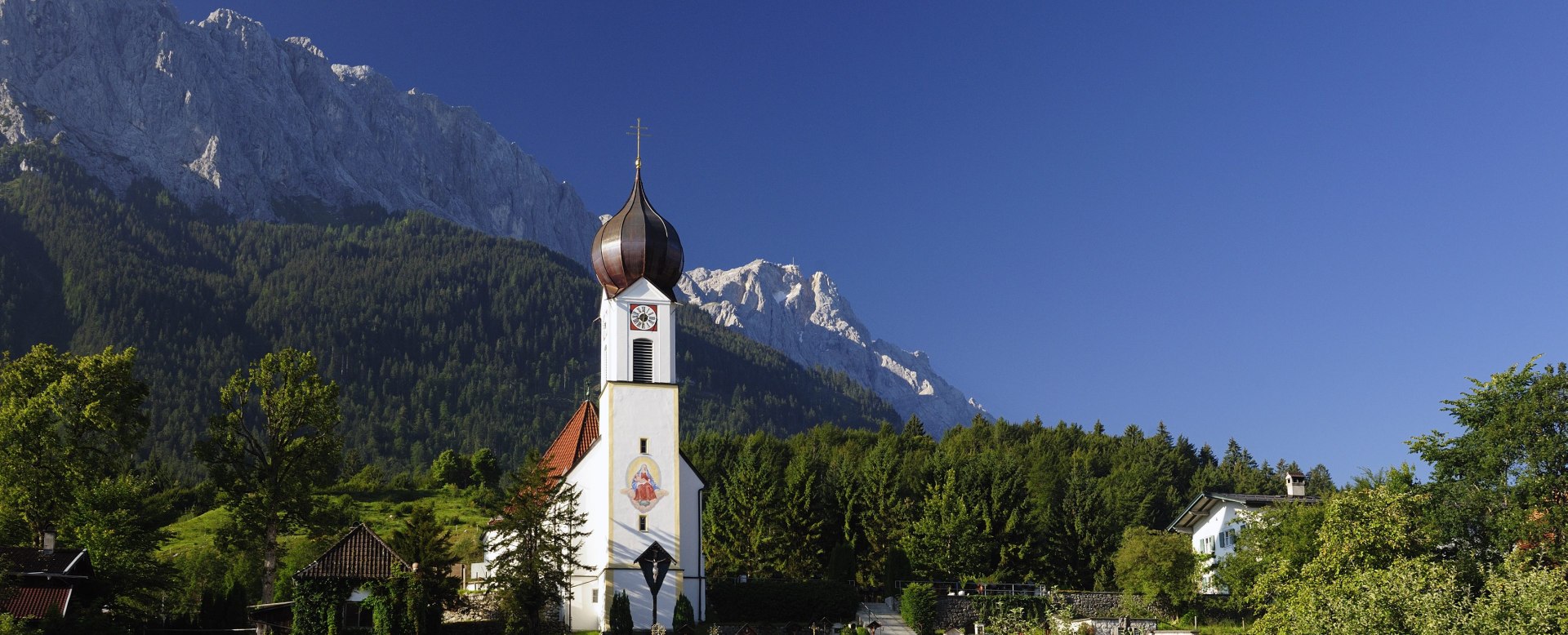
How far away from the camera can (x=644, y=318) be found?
56.2 m

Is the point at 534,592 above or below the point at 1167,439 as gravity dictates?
below

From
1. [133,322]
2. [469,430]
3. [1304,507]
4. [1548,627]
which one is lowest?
[1548,627]

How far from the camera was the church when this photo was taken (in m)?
52.5

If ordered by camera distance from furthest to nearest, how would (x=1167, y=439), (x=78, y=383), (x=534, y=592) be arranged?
1. (x=1167, y=439)
2. (x=78, y=383)
3. (x=534, y=592)

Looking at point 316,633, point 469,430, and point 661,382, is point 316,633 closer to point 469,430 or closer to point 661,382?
point 661,382

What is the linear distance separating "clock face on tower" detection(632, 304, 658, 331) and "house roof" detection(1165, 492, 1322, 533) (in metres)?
30.3

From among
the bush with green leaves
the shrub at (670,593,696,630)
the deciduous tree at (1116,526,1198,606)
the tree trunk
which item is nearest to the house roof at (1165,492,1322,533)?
the deciduous tree at (1116,526,1198,606)

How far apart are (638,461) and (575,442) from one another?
6440mm

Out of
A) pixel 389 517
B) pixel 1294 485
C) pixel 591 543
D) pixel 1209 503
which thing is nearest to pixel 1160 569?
pixel 1209 503

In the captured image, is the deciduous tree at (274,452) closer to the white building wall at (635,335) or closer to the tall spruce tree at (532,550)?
the tall spruce tree at (532,550)

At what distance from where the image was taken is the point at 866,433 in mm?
123562

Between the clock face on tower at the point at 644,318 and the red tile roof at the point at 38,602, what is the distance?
2316cm

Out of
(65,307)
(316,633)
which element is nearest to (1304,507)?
(316,633)

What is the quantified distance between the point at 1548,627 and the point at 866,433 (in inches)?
3592
